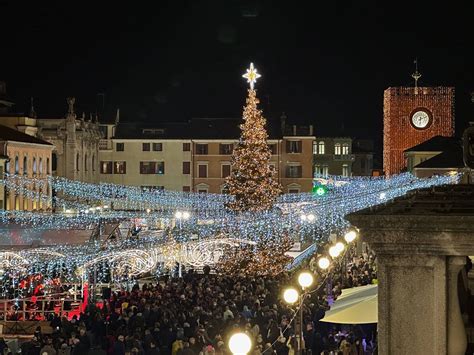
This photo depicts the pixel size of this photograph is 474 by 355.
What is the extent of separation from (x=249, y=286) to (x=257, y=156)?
11.5m

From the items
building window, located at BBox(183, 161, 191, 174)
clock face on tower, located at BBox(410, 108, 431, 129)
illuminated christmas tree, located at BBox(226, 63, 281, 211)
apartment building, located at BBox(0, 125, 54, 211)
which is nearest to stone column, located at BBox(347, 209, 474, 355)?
illuminated christmas tree, located at BBox(226, 63, 281, 211)

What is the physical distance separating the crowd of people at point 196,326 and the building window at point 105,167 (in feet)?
179

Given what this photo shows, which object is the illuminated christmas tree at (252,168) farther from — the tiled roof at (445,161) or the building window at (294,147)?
the building window at (294,147)

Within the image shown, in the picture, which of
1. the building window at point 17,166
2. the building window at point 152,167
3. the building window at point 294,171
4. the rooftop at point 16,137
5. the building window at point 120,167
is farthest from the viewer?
the building window at point 120,167

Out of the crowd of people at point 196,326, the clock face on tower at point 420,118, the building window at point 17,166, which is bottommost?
the crowd of people at point 196,326

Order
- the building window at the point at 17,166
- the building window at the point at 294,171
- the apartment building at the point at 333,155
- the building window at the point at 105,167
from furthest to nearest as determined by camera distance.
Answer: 1. the apartment building at the point at 333,155
2. the building window at the point at 105,167
3. the building window at the point at 294,171
4. the building window at the point at 17,166

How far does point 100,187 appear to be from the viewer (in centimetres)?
6738

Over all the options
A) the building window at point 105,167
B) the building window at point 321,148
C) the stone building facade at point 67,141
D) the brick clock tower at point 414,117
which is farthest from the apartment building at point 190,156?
the building window at point 321,148

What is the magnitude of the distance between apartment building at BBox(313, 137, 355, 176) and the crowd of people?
7559 cm

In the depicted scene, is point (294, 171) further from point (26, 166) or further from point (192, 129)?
point (26, 166)

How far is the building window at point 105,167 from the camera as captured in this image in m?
80.2

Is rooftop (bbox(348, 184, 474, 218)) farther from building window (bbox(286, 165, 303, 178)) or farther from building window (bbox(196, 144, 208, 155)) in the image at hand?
building window (bbox(196, 144, 208, 155))

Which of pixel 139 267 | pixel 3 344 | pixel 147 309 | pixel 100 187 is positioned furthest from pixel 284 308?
pixel 100 187

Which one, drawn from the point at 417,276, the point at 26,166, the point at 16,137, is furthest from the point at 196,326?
the point at 26,166
